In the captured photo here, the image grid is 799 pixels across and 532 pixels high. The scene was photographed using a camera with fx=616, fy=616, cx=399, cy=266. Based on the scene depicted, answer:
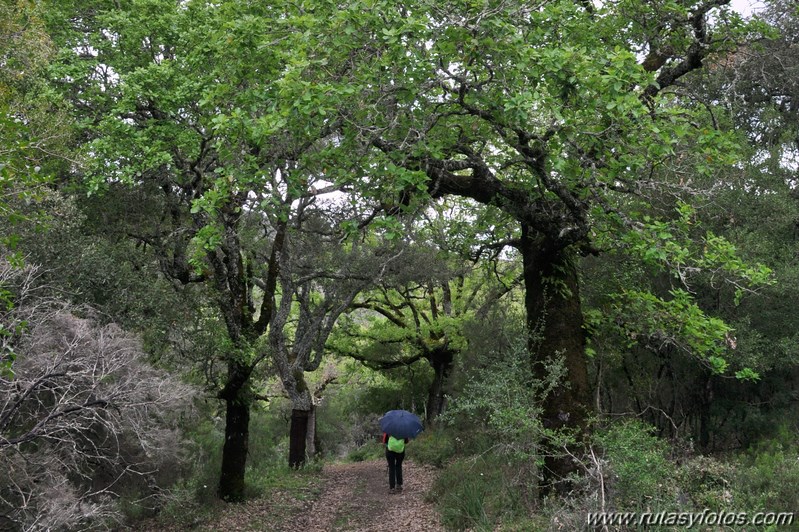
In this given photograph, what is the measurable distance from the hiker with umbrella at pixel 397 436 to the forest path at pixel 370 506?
334 millimetres

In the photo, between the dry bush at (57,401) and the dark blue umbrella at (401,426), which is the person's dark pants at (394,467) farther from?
the dry bush at (57,401)

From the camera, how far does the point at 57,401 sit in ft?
21.1

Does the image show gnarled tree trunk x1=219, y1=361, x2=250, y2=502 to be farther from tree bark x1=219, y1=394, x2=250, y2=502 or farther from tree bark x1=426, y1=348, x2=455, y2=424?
tree bark x1=426, y1=348, x2=455, y2=424

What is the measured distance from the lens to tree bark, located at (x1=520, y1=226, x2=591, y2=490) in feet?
26.9

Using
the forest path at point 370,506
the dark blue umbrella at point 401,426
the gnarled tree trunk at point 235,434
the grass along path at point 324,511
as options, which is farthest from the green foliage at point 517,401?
the gnarled tree trunk at point 235,434

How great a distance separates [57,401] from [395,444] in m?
7.74

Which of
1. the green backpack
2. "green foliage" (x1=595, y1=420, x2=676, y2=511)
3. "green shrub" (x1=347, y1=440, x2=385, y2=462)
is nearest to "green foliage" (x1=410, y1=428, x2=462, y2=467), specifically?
the green backpack

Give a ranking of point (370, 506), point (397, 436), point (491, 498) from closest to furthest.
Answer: point (491, 498), point (370, 506), point (397, 436)

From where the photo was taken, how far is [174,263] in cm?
1177

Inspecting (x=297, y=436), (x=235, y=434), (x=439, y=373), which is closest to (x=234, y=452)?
(x=235, y=434)

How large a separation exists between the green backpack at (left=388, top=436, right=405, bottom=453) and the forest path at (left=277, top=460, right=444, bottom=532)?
0.92 m

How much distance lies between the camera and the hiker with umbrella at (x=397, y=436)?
12867 mm

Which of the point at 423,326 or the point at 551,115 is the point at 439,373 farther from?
the point at 551,115

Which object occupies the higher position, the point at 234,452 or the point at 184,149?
the point at 184,149
